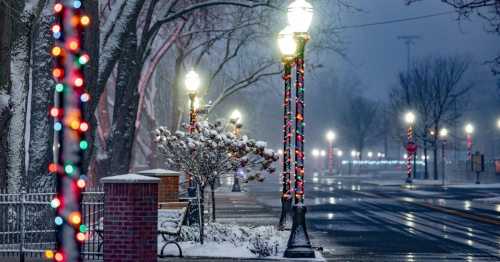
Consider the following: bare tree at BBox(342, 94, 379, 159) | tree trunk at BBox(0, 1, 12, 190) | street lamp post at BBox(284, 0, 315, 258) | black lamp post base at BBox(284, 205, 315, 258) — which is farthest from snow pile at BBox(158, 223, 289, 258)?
bare tree at BBox(342, 94, 379, 159)

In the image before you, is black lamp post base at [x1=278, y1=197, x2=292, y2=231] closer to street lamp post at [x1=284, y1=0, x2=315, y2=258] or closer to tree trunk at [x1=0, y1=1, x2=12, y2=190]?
street lamp post at [x1=284, y1=0, x2=315, y2=258]

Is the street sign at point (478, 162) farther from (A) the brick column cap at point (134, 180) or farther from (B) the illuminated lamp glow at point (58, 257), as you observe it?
(B) the illuminated lamp glow at point (58, 257)

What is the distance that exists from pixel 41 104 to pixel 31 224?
11.6 feet

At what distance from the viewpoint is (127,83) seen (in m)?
24.8

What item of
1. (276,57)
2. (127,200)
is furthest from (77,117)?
(276,57)

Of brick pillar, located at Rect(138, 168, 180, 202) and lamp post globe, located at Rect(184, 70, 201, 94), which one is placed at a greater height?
lamp post globe, located at Rect(184, 70, 201, 94)

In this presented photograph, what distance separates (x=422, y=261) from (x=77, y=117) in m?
12.4

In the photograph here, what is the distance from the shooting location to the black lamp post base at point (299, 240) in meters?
16.2

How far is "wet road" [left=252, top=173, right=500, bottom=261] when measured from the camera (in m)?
17.5

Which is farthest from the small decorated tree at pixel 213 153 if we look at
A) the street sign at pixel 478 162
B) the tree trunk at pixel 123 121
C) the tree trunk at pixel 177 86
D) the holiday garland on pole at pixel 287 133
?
the street sign at pixel 478 162

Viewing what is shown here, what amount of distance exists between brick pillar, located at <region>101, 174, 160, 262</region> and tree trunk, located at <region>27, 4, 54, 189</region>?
18.9 ft

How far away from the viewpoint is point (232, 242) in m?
18.3

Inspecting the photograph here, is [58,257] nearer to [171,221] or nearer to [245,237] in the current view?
[171,221]

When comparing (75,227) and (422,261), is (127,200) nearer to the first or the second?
(422,261)
